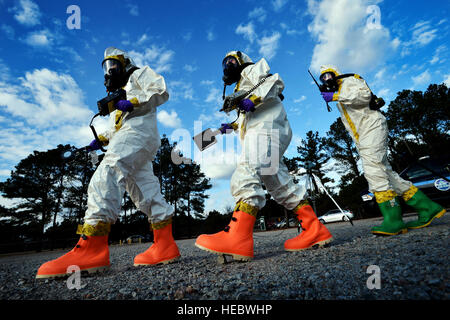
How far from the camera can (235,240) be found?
1.88 metres

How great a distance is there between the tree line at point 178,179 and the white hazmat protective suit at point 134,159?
59.3 ft

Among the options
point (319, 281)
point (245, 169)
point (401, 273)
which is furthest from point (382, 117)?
point (319, 281)

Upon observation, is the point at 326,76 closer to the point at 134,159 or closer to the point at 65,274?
the point at 134,159

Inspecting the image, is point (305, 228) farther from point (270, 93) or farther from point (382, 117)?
point (382, 117)

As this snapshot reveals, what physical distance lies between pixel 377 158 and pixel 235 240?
2121 mm

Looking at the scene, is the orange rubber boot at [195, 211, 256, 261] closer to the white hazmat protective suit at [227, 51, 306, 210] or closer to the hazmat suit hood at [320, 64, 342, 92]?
the white hazmat protective suit at [227, 51, 306, 210]

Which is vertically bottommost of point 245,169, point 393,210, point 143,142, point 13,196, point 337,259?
point 337,259

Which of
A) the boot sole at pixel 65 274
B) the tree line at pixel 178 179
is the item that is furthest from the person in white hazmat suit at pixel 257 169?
the tree line at pixel 178 179

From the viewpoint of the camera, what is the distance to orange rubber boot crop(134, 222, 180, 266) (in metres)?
2.34

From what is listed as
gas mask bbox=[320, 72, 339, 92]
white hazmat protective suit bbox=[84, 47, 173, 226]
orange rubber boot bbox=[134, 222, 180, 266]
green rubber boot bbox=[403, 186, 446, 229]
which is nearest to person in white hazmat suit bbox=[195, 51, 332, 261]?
orange rubber boot bbox=[134, 222, 180, 266]

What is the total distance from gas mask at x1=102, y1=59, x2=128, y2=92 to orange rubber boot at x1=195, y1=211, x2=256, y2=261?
6.71 ft

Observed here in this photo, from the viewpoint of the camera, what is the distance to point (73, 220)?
83.6ft

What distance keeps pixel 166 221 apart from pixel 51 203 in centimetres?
2539

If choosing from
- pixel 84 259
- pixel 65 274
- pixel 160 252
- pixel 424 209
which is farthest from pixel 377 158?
pixel 65 274
